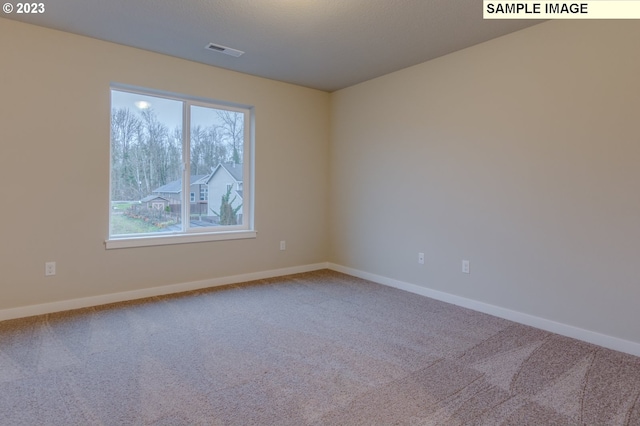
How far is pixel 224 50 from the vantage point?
345cm

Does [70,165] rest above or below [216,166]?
below

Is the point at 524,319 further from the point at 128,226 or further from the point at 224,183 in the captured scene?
the point at 128,226

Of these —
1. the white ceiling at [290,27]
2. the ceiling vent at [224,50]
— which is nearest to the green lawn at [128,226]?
the white ceiling at [290,27]

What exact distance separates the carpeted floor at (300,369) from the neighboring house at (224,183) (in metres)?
1.34

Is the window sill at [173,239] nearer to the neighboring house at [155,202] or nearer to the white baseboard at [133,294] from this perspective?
the neighboring house at [155,202]

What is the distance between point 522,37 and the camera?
2959 mm

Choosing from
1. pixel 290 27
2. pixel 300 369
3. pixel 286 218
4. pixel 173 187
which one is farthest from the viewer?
pixel 286 218

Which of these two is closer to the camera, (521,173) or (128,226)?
(521,173)

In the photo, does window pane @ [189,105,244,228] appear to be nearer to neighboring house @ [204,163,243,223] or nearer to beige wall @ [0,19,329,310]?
neighboring house @ [204,163,243,223]

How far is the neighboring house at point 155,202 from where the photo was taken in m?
3.71

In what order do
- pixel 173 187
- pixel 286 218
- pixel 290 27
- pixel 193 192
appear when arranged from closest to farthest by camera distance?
pixel 290 27
pixel 173 187
pixel 193 192
pixel 286 218

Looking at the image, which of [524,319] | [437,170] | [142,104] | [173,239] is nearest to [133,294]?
[173,239]

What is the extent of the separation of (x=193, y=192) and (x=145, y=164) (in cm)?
58

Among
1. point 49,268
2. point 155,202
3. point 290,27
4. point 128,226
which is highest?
point 290,27
